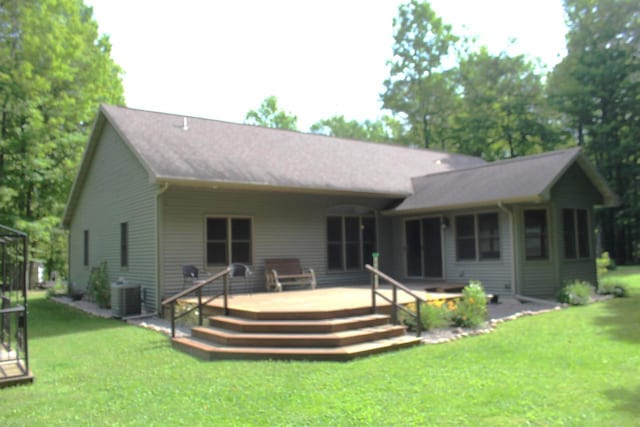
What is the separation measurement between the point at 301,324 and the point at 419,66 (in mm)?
31462

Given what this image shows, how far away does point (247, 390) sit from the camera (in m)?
5.67

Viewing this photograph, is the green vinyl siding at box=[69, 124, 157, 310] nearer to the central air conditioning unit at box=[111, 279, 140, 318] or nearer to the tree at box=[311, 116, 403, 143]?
the central air conditioning unit at box=[111, 279, 140, 318]

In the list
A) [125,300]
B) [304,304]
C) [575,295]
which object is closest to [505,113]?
[575,295]

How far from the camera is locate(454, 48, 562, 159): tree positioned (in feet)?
98.0

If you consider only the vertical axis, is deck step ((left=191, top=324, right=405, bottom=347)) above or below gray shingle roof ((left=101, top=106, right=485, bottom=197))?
below

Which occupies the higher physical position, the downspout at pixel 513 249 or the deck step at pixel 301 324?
the downspout at pixel 513 249

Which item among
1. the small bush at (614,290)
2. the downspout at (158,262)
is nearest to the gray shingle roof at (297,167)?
the downspout at (158,262)

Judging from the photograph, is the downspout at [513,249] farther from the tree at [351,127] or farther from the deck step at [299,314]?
the tree at [351,127]

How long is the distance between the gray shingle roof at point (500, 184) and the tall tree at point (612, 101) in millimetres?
14760

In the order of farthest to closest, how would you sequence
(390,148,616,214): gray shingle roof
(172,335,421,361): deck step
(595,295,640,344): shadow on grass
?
1. (390,148,616,214): gray shingle roof
2. (595,295,640,344): shadow on grass
3. (172,335,421,361): deck step

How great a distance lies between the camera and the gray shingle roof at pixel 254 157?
1192 centimetres

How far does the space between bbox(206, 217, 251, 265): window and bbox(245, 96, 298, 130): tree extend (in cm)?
3362

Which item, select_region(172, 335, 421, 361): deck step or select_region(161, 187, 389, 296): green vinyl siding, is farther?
select_region(161, 187, 389, 296): green vinyl siding

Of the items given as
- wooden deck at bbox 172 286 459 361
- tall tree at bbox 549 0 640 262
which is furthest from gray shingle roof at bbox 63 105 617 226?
tall tree at bbox 549 0 640 262
